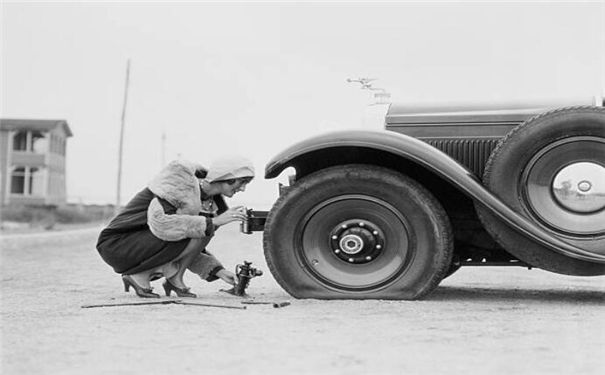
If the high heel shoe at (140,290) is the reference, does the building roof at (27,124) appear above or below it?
above

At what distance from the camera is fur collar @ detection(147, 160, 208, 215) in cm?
644

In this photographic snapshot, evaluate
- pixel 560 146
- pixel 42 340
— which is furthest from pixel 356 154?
pixel 42 340

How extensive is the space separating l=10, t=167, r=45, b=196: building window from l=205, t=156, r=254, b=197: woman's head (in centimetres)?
4968

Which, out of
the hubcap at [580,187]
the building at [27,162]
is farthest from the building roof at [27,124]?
the hubcap at [580,187]

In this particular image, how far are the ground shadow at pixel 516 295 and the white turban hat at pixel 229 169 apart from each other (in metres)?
1.50

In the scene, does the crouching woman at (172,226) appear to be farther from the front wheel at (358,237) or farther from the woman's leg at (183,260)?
the front wheel at (358,237)

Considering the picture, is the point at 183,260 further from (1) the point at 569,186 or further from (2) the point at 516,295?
(1) the point at 569,186

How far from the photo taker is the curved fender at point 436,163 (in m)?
6.08

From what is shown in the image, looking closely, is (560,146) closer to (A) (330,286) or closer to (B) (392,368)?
(A) (330,286)

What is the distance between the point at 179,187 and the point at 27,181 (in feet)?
164

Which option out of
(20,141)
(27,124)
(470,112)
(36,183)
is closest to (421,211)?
(470,112)

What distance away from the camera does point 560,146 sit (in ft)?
20.4

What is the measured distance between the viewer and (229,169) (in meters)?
6.66

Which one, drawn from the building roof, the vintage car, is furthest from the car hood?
the building roof
